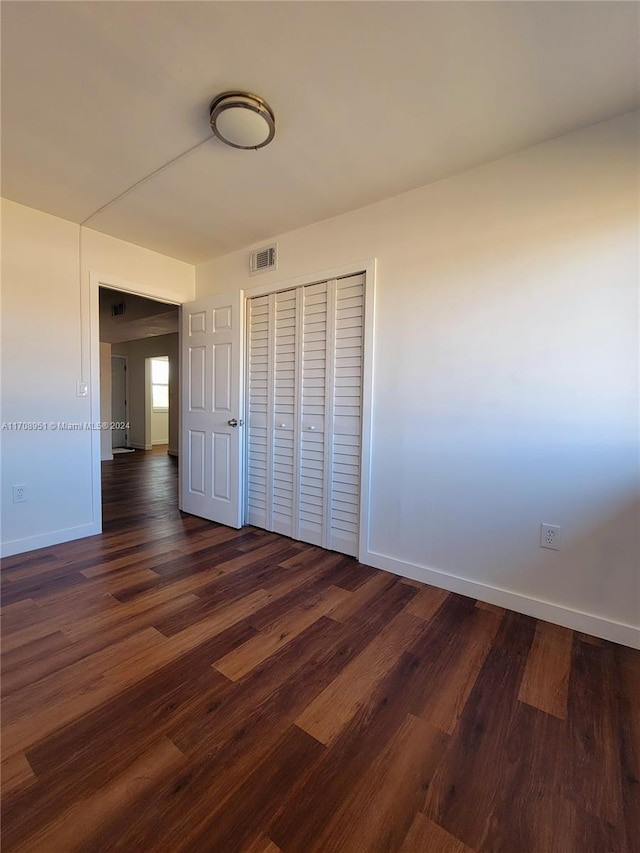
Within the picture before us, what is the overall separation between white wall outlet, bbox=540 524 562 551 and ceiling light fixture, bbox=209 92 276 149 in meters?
2.37

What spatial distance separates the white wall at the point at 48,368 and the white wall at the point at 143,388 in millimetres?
4548

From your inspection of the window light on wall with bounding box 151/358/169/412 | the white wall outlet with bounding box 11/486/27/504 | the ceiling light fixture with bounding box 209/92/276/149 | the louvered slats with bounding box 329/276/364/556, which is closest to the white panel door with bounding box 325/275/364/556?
the louvered slats with bounding box 329/276/364/556

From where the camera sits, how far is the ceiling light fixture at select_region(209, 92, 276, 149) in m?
1.54

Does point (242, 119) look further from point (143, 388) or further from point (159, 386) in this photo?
point (159, 386)

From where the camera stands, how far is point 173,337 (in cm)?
713

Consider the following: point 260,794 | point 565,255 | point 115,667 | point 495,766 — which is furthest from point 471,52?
point 115,667

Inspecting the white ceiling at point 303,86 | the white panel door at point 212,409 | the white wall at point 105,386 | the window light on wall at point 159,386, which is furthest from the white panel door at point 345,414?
the window light on wall at point 159,386

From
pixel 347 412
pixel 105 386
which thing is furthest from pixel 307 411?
pixel 105 386

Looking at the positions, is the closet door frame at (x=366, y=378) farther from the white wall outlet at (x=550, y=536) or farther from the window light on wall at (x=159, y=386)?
the window light on wall at (x=159, y=386)

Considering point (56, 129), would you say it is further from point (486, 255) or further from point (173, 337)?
point (173, 337)

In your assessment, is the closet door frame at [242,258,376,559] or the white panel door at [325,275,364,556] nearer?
the closet door frame at [242,258,376,559]

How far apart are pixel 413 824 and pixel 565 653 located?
3.59 feet

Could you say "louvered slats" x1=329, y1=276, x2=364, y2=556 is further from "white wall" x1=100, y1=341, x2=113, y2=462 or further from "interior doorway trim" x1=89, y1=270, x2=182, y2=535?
"white wall" x1=100, y1=341, x2=113, y2=462

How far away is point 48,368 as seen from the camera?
8.69ft
